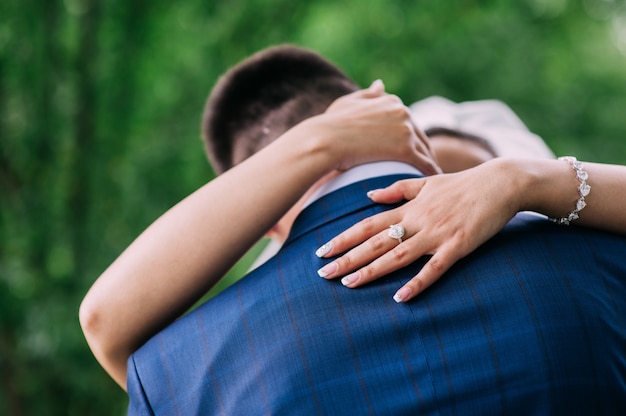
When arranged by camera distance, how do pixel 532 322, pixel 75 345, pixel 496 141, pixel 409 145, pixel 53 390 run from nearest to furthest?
1. pixel 532 322
2. pixel 409 145
3. pixel 496 141
4. pixel 75 345
5. pixel 53 390

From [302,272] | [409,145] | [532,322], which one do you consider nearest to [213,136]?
[409,145]

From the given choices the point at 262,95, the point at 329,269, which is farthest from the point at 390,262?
the point at 262,95

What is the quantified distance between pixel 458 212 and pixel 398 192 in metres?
0.15

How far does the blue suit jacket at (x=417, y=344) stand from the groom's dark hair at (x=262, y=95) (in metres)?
0.79

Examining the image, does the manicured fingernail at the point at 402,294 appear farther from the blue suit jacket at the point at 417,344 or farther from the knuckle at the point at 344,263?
the knuckle at the point at 344,263

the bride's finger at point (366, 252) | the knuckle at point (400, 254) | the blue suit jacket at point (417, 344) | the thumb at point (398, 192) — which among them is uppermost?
the thumb at point (398, 192)

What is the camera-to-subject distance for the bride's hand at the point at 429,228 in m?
1.36

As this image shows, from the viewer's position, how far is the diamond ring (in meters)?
1.41

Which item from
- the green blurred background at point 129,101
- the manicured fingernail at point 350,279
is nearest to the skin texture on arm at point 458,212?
the manicured fingernail at point 350,279

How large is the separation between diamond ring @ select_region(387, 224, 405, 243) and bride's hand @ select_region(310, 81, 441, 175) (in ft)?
0.92

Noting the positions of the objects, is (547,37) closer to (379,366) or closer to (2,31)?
(2,31)

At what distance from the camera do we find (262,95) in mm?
2133

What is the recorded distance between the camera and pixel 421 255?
1399 millimetres

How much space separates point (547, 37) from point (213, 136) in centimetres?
468
